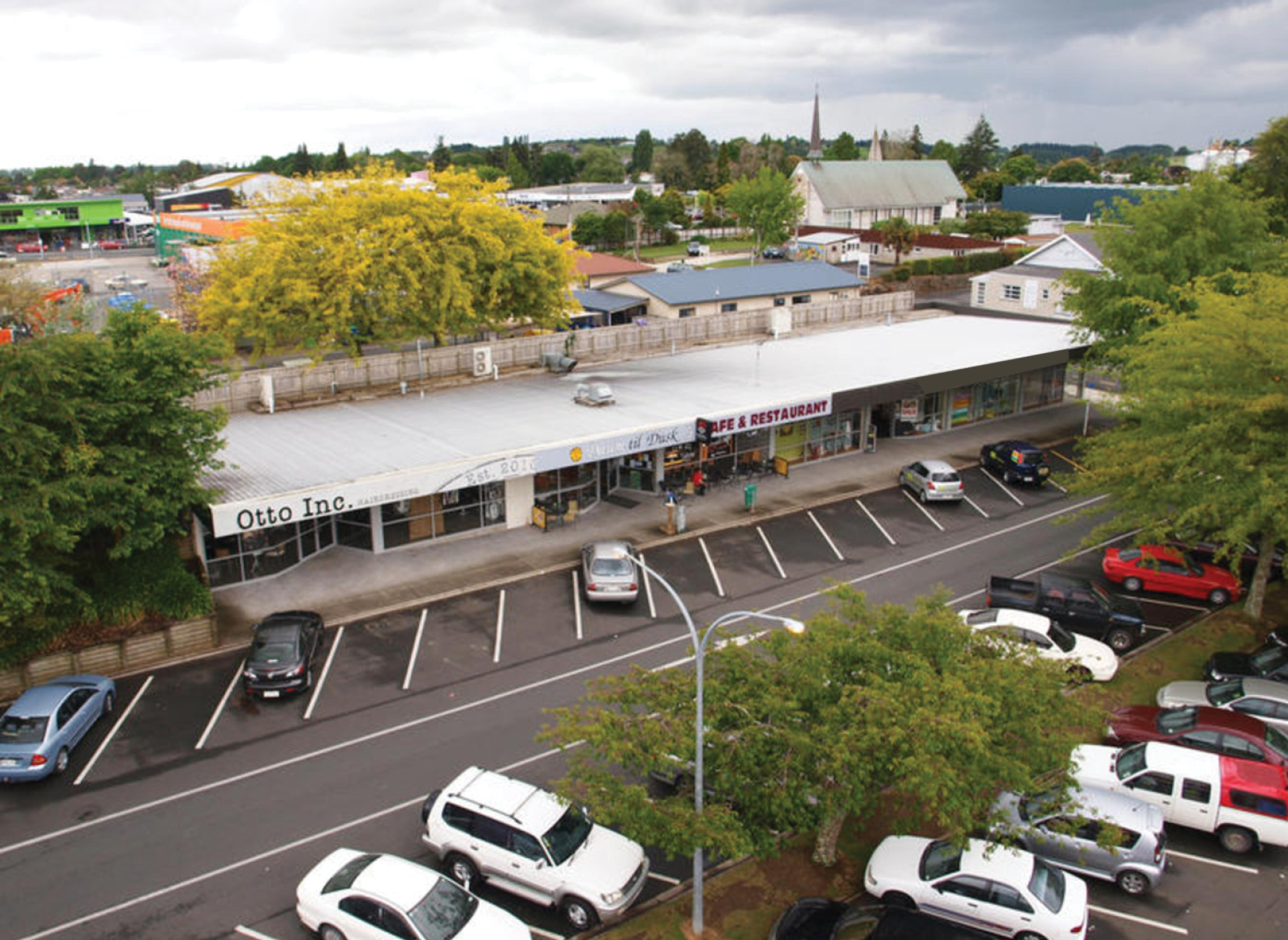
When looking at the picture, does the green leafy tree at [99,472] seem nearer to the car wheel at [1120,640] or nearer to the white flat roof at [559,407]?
the white flat roof at [559,407]

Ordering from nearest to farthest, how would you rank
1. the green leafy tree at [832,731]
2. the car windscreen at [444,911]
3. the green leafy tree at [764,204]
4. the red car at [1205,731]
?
the green leafy tree at [832,731]
the car windscreen at [444,911]
the red car at [1205,731]
the green leafy tree at [764,204]

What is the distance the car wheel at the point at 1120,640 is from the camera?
24.8 meters

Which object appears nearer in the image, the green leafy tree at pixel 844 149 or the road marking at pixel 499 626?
the road marking at pixel 499 626

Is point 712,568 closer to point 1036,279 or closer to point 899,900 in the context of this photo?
point 899,900

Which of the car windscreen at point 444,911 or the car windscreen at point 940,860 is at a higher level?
the car windscreen at point 444,911

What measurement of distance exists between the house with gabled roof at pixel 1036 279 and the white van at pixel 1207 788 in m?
41.2

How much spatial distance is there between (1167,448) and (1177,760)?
9.68 m

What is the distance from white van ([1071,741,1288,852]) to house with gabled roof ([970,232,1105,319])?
41.2 m

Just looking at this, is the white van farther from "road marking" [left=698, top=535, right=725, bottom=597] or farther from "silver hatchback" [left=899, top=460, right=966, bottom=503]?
"silver hatchback" [left=899, top=460, right=966, bottom=503]

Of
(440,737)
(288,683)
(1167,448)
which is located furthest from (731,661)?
(1167,448)

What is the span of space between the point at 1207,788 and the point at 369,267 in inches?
1172

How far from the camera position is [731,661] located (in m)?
15.6

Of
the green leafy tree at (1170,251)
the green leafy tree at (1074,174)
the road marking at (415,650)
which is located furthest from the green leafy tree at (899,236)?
the green leafy tree at (1074,174)

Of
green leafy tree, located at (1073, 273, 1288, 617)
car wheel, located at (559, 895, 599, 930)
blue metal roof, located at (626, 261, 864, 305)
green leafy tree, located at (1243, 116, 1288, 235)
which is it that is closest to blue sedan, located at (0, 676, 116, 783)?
car wheel, located at (559, 895, 599, 930)
